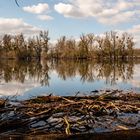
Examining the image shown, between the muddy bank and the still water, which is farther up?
the muddy bank

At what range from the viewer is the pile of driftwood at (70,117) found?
9760mm

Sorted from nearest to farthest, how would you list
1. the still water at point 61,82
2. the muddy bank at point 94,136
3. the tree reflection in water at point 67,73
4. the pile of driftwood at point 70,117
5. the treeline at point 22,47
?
the muddy bank at point 94,136, the pile of driftwood at point 70,117, the still water at point 61,82, the tree reflection in water at point 67,73, the treeline at point 22,47

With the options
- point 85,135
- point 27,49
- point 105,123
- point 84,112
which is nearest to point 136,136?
point 85,135

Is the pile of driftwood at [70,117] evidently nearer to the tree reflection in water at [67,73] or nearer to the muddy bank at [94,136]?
the muddy bank at [94,136]

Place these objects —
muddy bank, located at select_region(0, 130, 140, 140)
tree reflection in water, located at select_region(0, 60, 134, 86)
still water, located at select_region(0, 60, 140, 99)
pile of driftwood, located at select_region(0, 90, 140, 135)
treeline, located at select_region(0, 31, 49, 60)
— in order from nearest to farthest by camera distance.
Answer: muddy bank, located at select_region(0, 130, 140, 140), pile of driftwood, located at select_region(0, 90, 140, 135), still water, located at select_region(0, 60, 140, 99), tree reflection in water, located at select_region(0, 60, 134, 86), treeline, located at select_region(0, 31, 49, 60)

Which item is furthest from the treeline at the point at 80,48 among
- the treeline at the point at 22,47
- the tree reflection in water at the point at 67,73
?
the tree reflection in water at the point at 67,73

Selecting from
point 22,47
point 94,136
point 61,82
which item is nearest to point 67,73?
point 61,82

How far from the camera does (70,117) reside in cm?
1134

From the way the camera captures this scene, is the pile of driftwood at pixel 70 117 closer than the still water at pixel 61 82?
Yes

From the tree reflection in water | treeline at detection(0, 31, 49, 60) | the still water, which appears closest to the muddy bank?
the still water

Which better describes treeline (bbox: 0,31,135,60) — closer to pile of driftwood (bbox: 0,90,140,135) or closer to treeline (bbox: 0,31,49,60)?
treeline (bbox: 0,31,49,60)

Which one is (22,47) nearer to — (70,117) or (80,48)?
(80,48)

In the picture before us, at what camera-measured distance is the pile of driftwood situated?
32.0 feet

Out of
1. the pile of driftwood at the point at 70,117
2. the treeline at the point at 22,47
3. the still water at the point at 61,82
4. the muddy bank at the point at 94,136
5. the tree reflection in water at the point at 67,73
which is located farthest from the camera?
the treeline at the point at 22,47
